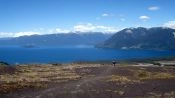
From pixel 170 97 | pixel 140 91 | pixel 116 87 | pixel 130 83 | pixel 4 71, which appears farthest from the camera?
pixel 4 71

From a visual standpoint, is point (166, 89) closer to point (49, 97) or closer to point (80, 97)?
point (80, 97)

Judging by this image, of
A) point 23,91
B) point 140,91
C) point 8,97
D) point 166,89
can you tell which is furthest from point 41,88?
point 166,89

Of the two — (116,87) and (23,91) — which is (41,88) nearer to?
(23,91)

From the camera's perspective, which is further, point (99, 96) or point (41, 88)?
point (41, 88)

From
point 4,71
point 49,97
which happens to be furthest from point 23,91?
point 4,71

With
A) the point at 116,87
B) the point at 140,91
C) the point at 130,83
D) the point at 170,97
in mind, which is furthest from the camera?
the point at 130,83

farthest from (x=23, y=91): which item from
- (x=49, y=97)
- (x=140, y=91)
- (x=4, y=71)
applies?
(x=4, y=71)

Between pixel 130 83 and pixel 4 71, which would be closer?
pixel 130 83

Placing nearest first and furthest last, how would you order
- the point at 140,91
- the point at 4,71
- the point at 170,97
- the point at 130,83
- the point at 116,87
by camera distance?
the point at 170,97, the point at 140,91, the point at 116,87, the point at 130,83, the point at 4,71

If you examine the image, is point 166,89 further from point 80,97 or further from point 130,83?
point 80,97
